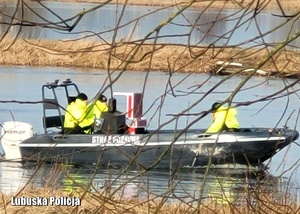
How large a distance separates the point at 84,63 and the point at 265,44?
28402 mm

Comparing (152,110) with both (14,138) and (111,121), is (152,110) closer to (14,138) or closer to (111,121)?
(14,138)

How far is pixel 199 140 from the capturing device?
14773 mm

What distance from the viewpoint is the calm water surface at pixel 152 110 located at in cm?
1012

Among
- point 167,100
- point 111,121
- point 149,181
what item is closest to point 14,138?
point 111,121

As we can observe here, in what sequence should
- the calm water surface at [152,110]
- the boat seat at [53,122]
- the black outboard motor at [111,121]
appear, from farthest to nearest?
the boat seat at [53,122] → the black outboard motor at [111,121] → the calm water surface at [152,110]

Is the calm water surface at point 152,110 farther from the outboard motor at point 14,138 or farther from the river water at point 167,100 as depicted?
the outboard motor at point 14,138

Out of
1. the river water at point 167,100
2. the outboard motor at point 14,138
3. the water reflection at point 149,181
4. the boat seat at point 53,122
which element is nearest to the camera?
the river water at point 167,100

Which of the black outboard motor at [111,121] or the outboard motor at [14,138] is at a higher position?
the black outboard motor at [111,121]

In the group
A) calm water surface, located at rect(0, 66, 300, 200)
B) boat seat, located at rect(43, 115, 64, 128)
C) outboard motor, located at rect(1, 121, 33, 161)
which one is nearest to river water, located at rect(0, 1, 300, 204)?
calm water surface, located at rect(0, 66, 300, 200)

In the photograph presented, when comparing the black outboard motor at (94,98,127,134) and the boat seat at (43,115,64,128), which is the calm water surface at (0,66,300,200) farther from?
the boat seat at (43,115,64,128)

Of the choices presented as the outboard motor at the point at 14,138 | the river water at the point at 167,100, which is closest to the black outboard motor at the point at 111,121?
the river water at the point at 167,100

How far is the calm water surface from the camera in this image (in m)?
10.1

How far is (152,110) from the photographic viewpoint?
1956 centimetres

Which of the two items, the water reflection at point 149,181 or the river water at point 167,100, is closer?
the river water at point 167,100
